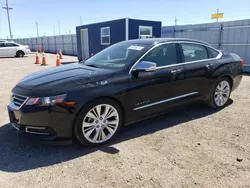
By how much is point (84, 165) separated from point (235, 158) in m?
2.03

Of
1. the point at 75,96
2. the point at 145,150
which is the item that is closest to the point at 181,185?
the point at 145,150

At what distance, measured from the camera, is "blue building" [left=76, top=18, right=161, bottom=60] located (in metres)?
13.0

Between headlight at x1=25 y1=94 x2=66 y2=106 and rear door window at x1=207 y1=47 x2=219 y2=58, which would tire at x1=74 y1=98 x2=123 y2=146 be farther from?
rear door window at x1=207 y1=47 x2=219 y2=58

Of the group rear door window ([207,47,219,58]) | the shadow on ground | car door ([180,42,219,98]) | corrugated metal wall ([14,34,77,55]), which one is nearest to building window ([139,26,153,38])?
rear door window ([207,47,219,58])

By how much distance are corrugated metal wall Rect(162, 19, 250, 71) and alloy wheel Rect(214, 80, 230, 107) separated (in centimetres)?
691

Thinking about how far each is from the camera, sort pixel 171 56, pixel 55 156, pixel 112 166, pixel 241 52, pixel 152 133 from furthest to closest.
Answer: pixel 241 52, pixel 171 56, pixel 152 133, pixel 55 156, pixel 112 166

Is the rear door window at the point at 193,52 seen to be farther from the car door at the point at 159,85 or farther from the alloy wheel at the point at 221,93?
the alloy wheel at the point at 221,93

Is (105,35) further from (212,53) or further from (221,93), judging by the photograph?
(221,93)

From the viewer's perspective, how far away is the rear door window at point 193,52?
4.14 m

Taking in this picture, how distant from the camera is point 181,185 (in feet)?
7.79

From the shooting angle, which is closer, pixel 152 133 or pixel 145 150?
pixel 145 150

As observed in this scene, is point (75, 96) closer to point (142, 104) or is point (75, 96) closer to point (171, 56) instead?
point (142, 104)

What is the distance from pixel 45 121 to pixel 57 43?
2795 cm

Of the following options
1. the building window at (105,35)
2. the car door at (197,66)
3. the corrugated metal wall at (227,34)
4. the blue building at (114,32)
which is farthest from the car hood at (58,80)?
the building window at (105,35)
